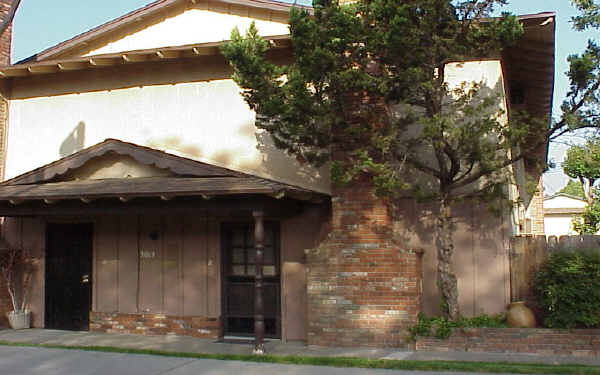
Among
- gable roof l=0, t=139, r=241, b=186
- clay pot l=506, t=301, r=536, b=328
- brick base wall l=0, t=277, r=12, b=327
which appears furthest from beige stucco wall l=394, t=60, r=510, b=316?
brick base wall l=0, t=277, r=12, b=327

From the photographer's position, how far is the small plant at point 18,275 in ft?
40.4

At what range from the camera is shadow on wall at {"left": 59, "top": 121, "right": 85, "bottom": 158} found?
12.8 meters

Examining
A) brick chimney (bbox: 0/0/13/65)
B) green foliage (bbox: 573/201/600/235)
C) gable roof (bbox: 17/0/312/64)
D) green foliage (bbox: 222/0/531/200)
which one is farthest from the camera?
green foliage (bbox: 573/201/600/235)

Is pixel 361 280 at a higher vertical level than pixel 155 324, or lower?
higher

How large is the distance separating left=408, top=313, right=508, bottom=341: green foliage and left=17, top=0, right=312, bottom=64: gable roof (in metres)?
6.89

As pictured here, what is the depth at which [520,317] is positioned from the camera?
916 cm

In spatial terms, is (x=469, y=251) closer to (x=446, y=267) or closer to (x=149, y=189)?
(x=446, y=267)

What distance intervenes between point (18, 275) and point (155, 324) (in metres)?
3.48

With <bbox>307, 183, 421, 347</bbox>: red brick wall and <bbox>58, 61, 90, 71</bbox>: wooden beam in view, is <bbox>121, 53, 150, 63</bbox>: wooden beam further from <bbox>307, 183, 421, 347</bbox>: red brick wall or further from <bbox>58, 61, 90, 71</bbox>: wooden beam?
<bbox>307, 183, 421, 347</bbox>: red brick wall

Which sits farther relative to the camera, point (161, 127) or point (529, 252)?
point (161, 127)

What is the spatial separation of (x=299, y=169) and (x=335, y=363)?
13.6 ft

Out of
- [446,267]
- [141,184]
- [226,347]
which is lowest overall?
[226,347]

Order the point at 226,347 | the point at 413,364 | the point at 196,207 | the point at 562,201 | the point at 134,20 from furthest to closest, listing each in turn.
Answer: the point at 562,201, the point at 134,20, the point at 226,347, the point at 196,207, the point at 413,364

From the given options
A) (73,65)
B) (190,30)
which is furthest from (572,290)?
(73,65)
